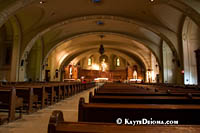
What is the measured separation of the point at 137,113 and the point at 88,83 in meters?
11.4

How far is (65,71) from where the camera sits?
21672 mm

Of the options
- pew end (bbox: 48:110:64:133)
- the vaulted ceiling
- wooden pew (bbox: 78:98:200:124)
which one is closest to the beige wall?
the vaulted ceiling

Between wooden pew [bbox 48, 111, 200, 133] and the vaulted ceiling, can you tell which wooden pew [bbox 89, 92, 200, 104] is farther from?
the vaulted ceiling

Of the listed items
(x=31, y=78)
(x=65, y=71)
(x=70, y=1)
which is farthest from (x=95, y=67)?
(x=70, y=1)

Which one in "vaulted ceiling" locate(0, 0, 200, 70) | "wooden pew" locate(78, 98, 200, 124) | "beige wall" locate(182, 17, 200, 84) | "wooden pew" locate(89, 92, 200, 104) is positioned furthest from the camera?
"beige wall" locate(182, 17, 200, 84)

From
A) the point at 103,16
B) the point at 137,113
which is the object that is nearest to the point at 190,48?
the point at 103,16

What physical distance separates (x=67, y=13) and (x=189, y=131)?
424 inches

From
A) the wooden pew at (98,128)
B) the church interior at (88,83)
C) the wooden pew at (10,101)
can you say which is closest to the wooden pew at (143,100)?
the church interior at (88,83)

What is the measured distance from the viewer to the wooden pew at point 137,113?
1250 millimetres

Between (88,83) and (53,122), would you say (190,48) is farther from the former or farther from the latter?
(53,122)

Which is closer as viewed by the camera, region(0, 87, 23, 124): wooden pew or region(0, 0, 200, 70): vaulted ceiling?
region(0, 87, 23, 124): wooden pew

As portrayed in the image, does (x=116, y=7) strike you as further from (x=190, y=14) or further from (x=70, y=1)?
(x=190, y=14)

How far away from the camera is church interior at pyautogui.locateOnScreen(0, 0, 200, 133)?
128cm

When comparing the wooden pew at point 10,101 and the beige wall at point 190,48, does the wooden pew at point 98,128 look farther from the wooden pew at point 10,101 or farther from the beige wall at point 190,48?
the beige wall at point 190,48
